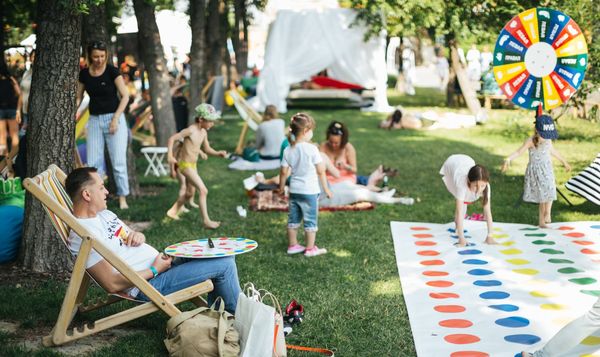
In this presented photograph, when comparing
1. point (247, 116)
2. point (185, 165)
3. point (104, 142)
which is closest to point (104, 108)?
point (104, 142)

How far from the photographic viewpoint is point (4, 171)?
775 cm

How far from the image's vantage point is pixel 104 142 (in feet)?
28.3

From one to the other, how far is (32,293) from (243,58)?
27.5 meters

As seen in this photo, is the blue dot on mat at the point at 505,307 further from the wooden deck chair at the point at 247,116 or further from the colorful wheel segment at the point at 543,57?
the wooden deck chair at the point at 247,116

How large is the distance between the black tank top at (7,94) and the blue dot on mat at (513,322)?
9.31 metres

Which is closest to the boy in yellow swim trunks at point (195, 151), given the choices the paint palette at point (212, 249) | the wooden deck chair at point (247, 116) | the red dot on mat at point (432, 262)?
the red dot on mat at point (432, 262)

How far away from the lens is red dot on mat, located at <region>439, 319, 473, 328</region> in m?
5.07

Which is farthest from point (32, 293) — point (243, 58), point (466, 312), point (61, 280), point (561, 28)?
point (243, 58)

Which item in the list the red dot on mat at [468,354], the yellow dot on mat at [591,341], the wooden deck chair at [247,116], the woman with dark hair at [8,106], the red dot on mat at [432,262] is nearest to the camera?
the yellow dot on mat at [591,341]

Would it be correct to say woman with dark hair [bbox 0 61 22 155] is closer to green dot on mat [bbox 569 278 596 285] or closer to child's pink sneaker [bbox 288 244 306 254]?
child's pink sneaker [bbox 288 244 306 254]

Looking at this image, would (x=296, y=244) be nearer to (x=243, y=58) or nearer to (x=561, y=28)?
(x=561, y=28)

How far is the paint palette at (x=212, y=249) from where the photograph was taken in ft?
15.3

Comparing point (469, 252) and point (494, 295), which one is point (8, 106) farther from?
point (494, 295)

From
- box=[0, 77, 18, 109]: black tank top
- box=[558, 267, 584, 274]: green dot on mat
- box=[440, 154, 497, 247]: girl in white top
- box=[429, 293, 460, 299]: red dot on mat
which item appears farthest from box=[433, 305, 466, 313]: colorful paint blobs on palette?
box=[0, 77, 18, 109]: black tank top
